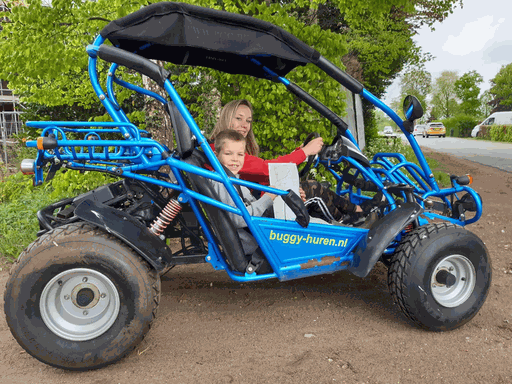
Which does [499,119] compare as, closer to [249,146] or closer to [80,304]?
[249,146]

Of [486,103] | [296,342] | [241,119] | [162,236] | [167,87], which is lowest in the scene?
[296,342]

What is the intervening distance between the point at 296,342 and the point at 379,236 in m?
0.89

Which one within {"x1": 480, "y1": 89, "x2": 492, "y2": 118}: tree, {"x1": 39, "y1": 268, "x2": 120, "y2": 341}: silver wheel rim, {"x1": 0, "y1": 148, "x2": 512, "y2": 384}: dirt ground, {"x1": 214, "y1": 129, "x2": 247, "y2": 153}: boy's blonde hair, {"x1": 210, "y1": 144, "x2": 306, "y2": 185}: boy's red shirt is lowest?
{"x1": 0, "y1": 148, "x2": 512, "y2": 384}: dirt ground

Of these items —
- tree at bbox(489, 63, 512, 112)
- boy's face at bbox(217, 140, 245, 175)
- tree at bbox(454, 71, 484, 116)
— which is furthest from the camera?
tree at bbox(454, 71, 484, 116)

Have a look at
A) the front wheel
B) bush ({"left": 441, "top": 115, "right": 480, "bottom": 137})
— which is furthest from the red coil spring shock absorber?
bush ({"left": 441, "top": 115, "right": 480, "bottom": 137})

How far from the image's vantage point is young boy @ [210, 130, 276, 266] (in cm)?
269

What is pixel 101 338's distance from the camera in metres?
2.42

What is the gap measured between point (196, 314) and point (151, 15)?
2.09 meters

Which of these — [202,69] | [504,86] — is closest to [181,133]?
[202,69]

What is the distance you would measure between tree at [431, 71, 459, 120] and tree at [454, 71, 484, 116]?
6249mm

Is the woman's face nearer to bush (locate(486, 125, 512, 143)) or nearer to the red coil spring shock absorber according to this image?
the red coil spring shock absorber

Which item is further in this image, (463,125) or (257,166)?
(463,125)

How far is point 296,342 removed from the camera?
2715 millimetres

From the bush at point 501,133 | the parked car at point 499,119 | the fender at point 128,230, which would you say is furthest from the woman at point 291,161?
the parked car at point 499,119
